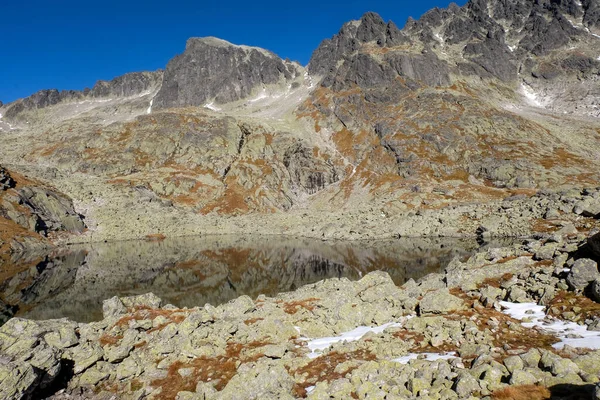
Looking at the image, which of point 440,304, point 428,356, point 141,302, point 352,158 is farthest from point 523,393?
point 352,158

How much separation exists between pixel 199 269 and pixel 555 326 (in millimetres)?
54109

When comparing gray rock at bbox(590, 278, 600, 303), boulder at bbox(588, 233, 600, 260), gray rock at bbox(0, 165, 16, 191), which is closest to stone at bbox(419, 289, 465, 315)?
gray rock at bbox(590, 278, 600, 303)

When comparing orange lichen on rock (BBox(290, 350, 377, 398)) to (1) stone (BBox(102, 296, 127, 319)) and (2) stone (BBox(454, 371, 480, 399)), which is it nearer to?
(2) stone (BBox(454, 371, 480, 399))

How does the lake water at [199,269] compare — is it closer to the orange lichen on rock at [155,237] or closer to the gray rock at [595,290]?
Result: the orange lichen on rock at [155,237]

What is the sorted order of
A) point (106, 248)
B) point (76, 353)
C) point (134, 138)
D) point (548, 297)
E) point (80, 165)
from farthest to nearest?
1. point (134, 138)
2. point (80, 165)
3. point (106, 248)
4. point (76, 353)
5. point (548, 297)

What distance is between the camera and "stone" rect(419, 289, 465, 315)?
65.8 ft

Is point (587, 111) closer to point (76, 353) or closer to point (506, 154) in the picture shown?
point (506, 154)

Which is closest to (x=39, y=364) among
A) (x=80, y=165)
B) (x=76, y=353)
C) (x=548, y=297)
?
(x=76, y=353)

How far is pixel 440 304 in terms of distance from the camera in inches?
802

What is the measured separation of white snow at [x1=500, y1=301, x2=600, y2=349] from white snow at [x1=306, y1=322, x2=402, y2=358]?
20.1ft

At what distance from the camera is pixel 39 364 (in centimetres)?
1731

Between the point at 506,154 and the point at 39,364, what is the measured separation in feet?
476

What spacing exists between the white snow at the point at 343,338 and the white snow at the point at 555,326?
614cm

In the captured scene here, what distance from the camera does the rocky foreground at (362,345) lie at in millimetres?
11828
